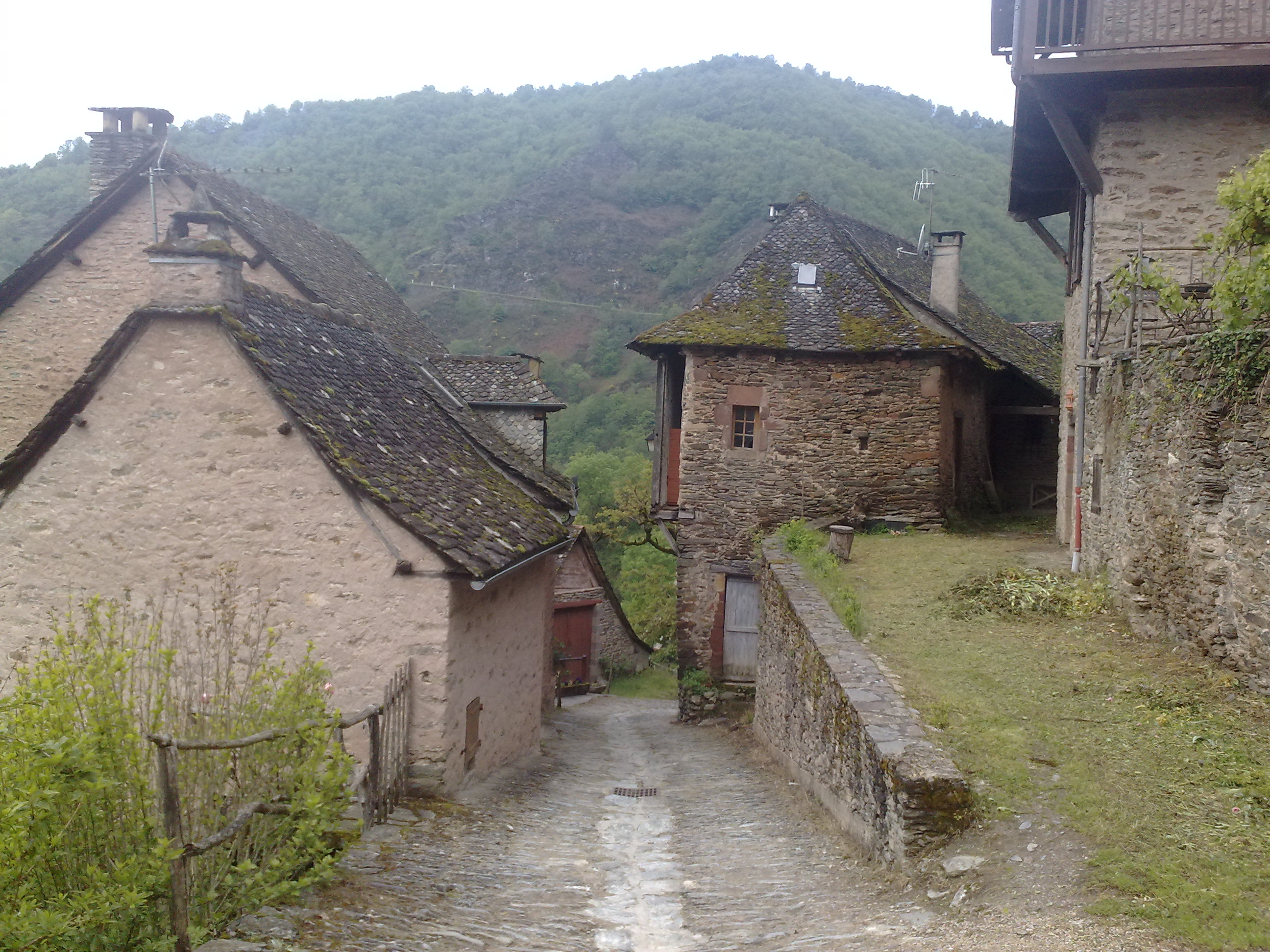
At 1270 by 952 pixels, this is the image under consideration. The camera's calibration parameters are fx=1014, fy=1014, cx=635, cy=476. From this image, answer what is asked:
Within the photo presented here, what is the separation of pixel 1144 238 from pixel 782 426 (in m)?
6.36

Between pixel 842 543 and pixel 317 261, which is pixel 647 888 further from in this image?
pixel 317 261

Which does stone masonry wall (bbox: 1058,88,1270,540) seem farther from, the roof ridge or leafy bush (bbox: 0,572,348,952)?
the roof ridge

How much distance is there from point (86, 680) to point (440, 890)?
2344 mm

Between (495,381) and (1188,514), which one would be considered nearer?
(1188,514)

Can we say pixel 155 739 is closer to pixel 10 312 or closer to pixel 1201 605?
pixel 1201 605

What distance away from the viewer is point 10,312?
14.7 metres

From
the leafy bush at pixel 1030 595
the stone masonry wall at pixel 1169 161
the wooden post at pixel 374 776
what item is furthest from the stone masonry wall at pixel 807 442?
the wooden post at pixel 374 776

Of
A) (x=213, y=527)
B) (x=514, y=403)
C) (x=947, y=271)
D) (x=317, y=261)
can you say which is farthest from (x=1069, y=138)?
(x=317, y=261)

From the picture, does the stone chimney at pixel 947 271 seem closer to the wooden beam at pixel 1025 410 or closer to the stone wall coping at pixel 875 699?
the wooden beam at pixel 1025 410

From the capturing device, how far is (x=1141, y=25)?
11.3m

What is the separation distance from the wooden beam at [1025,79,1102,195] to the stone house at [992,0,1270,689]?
2 cm

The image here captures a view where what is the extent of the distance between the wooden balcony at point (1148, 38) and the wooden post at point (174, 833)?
11240 mm

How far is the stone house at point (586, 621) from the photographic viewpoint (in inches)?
918

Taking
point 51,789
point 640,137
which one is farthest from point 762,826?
point 640,137
